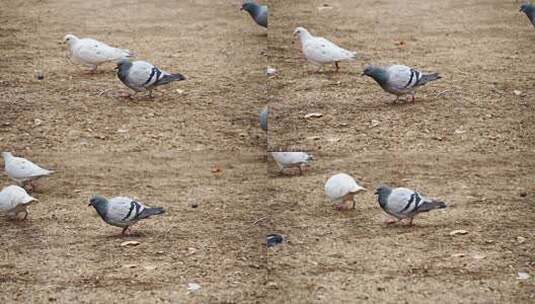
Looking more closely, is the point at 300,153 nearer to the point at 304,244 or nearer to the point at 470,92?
the point at 304,244

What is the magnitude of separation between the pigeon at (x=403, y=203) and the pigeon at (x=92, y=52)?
1461mm

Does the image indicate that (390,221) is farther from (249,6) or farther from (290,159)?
(249,6)

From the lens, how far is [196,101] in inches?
193

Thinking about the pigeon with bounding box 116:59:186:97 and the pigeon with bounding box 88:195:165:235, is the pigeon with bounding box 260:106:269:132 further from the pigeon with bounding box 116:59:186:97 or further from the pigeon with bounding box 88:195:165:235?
the pigeon with bounding box 88:195:165:235

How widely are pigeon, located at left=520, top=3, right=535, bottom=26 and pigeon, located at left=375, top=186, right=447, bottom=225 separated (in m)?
1.19

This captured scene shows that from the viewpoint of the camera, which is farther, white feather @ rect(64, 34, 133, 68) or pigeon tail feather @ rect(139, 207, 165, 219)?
white feather @ rect(64, 34, 133, 68)

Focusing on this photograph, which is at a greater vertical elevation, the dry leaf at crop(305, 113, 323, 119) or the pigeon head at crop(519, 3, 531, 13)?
the pigeon head at crop(519, 3, 531, 13)

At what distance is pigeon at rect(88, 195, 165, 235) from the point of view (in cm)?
424

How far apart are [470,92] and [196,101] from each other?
1.17 meters

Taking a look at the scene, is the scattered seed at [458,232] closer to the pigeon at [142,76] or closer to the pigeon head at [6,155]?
the pigeon at [142,76]

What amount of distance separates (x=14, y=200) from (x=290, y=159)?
3.50ft

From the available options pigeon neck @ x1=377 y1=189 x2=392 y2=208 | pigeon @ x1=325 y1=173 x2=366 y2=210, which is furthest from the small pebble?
pigeon neck @ x1=377 y1=189 x2=392 y2=208

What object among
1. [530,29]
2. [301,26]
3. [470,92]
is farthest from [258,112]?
[530,29]

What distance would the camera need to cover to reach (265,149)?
4586mm
